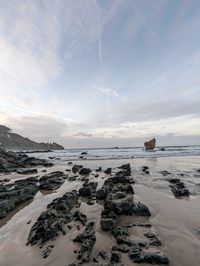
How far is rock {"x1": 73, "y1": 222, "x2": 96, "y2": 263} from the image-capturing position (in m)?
4.88

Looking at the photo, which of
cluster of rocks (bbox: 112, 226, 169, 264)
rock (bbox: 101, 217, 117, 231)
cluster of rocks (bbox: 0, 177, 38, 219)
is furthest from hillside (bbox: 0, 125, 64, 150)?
cluster of rocks (bbox: 112, 226, 169, 264)

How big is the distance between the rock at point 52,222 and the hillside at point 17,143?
12537 cm

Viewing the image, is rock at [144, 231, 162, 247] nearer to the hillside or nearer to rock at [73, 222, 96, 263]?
rock at [73, 222, 96, 263]

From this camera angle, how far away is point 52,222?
22.2 ft

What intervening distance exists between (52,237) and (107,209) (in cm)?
251

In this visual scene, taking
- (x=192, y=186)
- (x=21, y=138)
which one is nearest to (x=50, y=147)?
(x=21, y=138)

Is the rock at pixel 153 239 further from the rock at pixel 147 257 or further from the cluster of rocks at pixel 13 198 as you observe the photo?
the cluster of rocks at pixel 13 198

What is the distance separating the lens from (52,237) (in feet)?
19.6

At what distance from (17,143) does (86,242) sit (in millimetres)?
135185

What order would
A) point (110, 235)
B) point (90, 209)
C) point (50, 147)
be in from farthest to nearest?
1. point (50, 147)
2. point (90, 209)
3. point (110, 235)

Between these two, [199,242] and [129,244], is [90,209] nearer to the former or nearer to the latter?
[129,244]

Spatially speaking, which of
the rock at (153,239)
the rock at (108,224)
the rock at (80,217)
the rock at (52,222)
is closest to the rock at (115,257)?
the rock at (153,239)

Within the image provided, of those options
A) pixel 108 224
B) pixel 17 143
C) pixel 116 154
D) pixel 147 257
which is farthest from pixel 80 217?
pixel 17 143

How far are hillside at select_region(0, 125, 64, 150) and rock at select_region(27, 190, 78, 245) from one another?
12537cm
